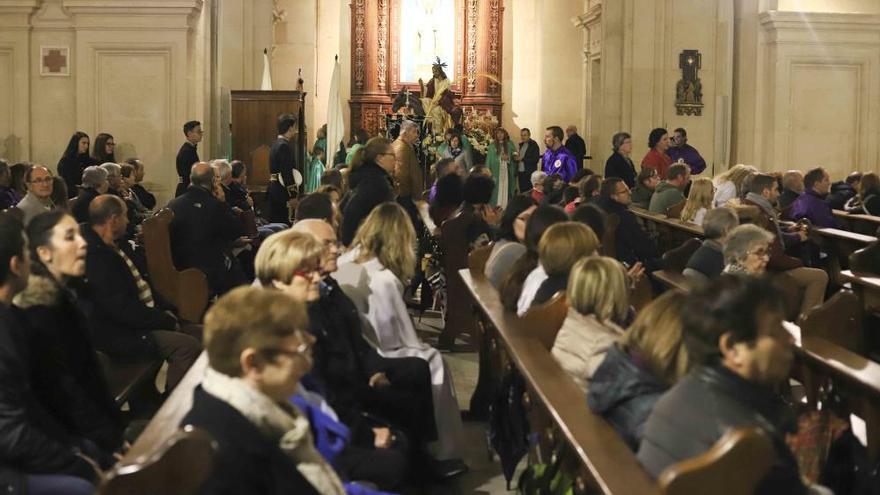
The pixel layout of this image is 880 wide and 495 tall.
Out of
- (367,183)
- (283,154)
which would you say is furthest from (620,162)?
(367,183)

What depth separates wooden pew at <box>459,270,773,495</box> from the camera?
9.36ft

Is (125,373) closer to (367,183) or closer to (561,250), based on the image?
(561,250)

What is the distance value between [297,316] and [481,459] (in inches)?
134

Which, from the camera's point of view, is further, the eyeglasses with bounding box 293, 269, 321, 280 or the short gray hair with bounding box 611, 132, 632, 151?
the short gray hair with bounding box 611, 132, 632, 151

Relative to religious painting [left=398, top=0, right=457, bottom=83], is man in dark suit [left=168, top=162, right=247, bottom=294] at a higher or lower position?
lower

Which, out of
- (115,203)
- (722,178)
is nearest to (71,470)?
(115,203)

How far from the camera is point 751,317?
10.2 feet

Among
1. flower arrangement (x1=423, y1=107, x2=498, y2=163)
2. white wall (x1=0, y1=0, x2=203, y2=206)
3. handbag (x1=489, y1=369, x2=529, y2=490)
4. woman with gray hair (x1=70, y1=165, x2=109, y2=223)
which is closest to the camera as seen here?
handbag (x1=489, y1=369, x2=529, y2=490)

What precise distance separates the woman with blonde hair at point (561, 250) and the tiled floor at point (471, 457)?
87 centimetres

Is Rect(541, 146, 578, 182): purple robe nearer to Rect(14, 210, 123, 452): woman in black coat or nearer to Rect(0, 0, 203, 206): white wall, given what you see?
Rect(0, 0, 203, 206): white wall

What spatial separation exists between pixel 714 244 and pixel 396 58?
16851 millimetres

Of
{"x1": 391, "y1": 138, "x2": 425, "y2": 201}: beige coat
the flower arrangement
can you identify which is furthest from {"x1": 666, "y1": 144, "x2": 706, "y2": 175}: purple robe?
{"x1": 391, "y1": 138, "x2": 425, "y2": 201}: beige coat

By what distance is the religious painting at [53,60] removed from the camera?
50.1 feet

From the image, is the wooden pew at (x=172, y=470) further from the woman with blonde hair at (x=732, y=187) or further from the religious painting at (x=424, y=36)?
the religious painting at (x=424, y=36)
